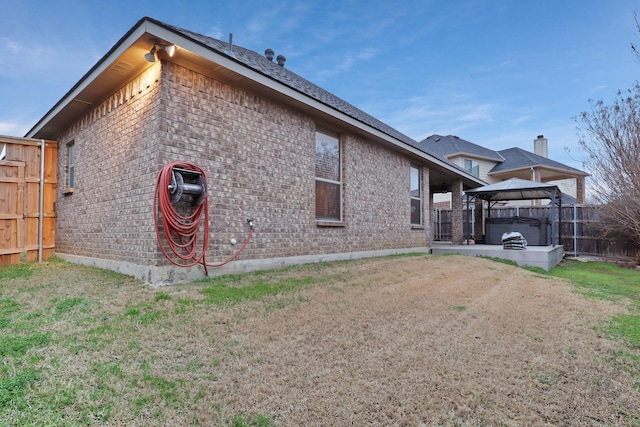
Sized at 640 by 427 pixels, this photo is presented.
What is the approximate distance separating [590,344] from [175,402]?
3372 millimetres

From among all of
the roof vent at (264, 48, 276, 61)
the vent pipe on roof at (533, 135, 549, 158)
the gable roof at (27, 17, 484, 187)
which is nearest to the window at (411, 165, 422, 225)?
the gable roof at (27, 17, 484, 187)

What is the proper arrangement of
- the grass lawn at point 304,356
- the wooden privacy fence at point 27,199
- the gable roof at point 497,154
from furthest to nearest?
the gable roof at point 497,154, the wooden privacy fence at point 27,199, the grass lawn at point 304,356

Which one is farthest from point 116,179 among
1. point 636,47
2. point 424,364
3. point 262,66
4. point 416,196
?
point 636,47

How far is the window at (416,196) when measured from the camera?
10.7 meters

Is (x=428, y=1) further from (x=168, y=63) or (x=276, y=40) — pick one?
(x=168, y=63)

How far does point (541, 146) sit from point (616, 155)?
1386 centimetres

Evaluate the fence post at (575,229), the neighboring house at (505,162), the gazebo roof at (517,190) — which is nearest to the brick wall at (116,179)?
the gazebo roof at (517,190)

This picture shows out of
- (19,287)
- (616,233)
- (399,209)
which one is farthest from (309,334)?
(616,233)

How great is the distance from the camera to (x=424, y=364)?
8.09 ft

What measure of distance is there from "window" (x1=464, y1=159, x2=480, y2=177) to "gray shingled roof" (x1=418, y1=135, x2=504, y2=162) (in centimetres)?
56

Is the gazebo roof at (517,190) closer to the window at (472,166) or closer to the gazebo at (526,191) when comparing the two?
the gazebo at (526,191)

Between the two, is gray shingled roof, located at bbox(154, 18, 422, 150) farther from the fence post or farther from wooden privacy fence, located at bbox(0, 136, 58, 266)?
the fence post

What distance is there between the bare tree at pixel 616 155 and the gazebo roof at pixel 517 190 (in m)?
1.33

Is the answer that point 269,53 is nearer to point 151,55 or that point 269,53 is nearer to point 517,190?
point 151,55
